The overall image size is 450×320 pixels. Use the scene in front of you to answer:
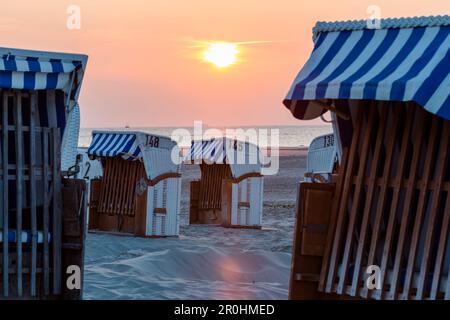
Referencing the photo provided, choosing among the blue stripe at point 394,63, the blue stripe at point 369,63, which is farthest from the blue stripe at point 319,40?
the blue stripe at point 394,63

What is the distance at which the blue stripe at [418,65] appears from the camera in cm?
671

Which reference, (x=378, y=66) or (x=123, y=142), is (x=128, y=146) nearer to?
(x=123, y=142)

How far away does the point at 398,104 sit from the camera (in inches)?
283

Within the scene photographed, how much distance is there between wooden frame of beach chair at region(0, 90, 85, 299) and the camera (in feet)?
25.9

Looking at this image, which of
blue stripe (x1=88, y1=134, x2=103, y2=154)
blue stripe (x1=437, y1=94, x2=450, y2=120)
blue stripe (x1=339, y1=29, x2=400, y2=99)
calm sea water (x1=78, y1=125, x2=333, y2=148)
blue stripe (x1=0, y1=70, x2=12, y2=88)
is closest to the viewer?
blue stripe (x1=437, y1=94, x2=450, y2=120)

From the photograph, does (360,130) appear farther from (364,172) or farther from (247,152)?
(247,152)

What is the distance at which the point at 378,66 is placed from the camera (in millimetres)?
7133

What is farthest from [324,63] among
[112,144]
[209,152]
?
[209,152]

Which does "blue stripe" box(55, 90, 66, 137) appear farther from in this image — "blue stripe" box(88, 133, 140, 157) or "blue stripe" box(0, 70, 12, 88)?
"blue stripe" box(88, 133, 140, 157)

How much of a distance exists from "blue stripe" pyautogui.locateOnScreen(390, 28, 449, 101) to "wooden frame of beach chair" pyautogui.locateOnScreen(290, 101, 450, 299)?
1.16 ft

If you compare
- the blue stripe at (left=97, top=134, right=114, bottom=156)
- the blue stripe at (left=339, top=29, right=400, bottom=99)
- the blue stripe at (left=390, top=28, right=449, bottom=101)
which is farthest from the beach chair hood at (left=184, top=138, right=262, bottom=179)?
the blue stripe at (left=390, top=28, right=449, bottom=101)

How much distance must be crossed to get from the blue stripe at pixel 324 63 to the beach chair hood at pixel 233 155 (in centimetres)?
1806

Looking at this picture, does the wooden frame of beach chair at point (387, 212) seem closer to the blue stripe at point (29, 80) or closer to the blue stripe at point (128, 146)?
the blue stripe at point (29, 80)

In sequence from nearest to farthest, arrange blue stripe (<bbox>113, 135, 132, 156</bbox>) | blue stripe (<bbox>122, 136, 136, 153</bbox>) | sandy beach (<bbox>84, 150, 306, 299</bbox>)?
sandy beach (<bbox>84, 150, 306, 299</bbox>), blue stripe (<bbox>122, 136, 136, 153</bbox>), blue stripe (<bbox>113, 135, 132, 156</bbox>)
